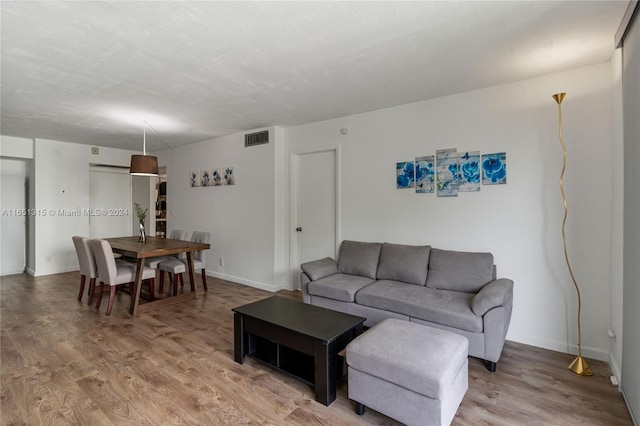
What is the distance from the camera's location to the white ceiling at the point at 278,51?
1893 mm

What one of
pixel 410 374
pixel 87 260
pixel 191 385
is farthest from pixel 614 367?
pixel 87 260

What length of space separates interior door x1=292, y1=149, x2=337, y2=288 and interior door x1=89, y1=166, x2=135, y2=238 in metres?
4.68

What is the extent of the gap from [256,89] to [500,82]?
→ 7.97ft

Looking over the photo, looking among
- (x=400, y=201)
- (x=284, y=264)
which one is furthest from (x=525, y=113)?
(x=284, y=264)

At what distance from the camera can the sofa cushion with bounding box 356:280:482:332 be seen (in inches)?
97.9

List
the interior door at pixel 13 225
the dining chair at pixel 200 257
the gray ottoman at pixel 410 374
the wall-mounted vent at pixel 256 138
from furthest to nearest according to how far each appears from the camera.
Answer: the interior door at pixel 13 225
the wall-mounted vent at pixel 256 138
the dining chair at pixel 200 257
the gray ottoman at pixel 410 374

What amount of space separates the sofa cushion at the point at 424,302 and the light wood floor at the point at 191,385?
0.42m

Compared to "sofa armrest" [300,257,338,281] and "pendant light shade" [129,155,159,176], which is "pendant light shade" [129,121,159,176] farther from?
"sofa armrest" [300,257,338,281]

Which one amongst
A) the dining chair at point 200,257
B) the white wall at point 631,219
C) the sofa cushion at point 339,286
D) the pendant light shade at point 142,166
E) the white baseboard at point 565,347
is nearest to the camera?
the white wall at point 631,219

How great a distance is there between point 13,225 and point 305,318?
6473 mm

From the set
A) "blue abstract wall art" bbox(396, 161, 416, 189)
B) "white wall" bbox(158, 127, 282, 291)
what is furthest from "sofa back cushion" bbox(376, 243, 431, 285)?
"white wall" bbox(158, 127, 282, 291)

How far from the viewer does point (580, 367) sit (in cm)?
239

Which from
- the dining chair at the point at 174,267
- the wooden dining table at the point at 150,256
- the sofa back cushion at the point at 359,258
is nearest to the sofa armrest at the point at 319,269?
the sofa back cushion at the point at 359,258

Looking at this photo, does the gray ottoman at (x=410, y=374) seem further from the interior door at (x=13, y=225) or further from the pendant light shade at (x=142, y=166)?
the interior door at (x=13, y=225)
